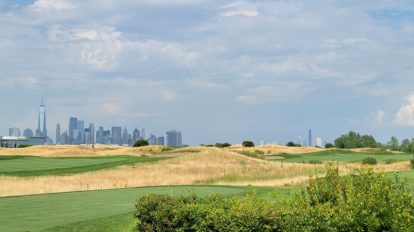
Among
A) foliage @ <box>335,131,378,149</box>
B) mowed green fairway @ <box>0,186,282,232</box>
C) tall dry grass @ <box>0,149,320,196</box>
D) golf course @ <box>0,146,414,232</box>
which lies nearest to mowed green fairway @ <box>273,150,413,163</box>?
golf course @ <box>0,146,414,232</box>

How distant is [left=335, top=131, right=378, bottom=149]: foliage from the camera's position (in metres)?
127

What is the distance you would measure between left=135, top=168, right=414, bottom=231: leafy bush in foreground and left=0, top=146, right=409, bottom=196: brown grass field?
20.5 m

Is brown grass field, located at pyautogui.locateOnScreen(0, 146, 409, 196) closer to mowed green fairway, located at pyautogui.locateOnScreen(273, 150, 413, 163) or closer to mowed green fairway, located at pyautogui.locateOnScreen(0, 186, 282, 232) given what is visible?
mowed green fairway, located at pyautogui.locateOnScreen(0, 186, 282, 232)

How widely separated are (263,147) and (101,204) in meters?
75.5

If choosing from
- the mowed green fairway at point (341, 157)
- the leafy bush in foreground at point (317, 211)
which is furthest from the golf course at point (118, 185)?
the mowed green fairway at point (341, 157)

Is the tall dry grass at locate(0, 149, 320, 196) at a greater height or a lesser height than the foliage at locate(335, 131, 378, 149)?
lesser

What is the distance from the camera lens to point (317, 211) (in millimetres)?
11078

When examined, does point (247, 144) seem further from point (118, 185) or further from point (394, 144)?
point (118, 185)

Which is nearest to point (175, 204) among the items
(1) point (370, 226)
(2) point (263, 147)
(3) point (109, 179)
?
(1) point (370, 226)

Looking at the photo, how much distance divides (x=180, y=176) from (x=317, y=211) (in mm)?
33573

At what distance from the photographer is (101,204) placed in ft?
82.6

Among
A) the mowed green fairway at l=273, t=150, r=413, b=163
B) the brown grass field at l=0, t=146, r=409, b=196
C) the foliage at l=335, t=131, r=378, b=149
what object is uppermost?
the foliage at l=335, t=131, r=378, b=149

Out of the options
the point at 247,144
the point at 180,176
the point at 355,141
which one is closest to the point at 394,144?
the point at 355,141

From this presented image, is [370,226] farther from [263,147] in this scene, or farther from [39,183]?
[263,147]
